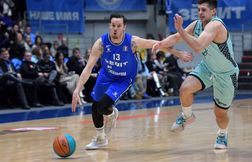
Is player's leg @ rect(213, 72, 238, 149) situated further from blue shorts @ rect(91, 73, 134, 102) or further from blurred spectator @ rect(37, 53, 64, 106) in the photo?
blurred spectator @ rect(37, 53, 64, 106)

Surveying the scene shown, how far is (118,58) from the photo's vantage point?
355 inches

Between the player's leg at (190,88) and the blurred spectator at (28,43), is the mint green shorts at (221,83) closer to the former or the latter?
the player's leg at (190,88)

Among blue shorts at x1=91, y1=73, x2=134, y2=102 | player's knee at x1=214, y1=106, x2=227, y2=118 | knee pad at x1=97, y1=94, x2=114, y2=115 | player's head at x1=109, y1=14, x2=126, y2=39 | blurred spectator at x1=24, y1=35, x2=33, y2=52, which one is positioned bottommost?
player's knee at x1=214, y1=106, x2=227, y2=118

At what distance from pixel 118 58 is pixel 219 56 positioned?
142cm

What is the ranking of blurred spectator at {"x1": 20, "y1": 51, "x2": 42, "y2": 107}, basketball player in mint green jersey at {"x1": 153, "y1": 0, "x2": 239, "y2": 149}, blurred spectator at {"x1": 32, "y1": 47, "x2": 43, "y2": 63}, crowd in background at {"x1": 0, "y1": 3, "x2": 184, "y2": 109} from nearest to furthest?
basketball player in mint green jersey at {"x1": 153, "y1": 0, "x2": 239, "y2": 149} < crowd in background at {"x1": 0, "y1": 3, "x2": 184, "y2": 109} < blurred spectator at {"x1": 20, "y1": 51, "x2": 42, "y2": 107} < blurred spectator at {"x1": 32, "y1": 47, "x2": 43, "y2": 63}

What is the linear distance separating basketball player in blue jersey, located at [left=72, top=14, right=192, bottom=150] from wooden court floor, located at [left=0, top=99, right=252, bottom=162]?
465 mm

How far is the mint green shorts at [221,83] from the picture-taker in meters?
8.73

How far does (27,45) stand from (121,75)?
959 centimetres

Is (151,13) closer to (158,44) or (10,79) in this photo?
(10,79)

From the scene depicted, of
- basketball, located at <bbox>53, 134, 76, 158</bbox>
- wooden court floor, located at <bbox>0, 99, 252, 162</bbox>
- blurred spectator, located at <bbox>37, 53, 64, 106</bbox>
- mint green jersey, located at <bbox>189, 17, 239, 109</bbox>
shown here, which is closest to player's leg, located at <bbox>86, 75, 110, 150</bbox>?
wooden court floor, located at <bbox>0, 99, 252, 162</bbox>

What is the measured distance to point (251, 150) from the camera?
8680 mm

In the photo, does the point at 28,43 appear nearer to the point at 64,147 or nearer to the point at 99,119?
the point at 99,119

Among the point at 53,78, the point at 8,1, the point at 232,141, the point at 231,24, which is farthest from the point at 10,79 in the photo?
the point at 231,24

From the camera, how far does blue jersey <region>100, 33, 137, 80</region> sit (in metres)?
9.03
